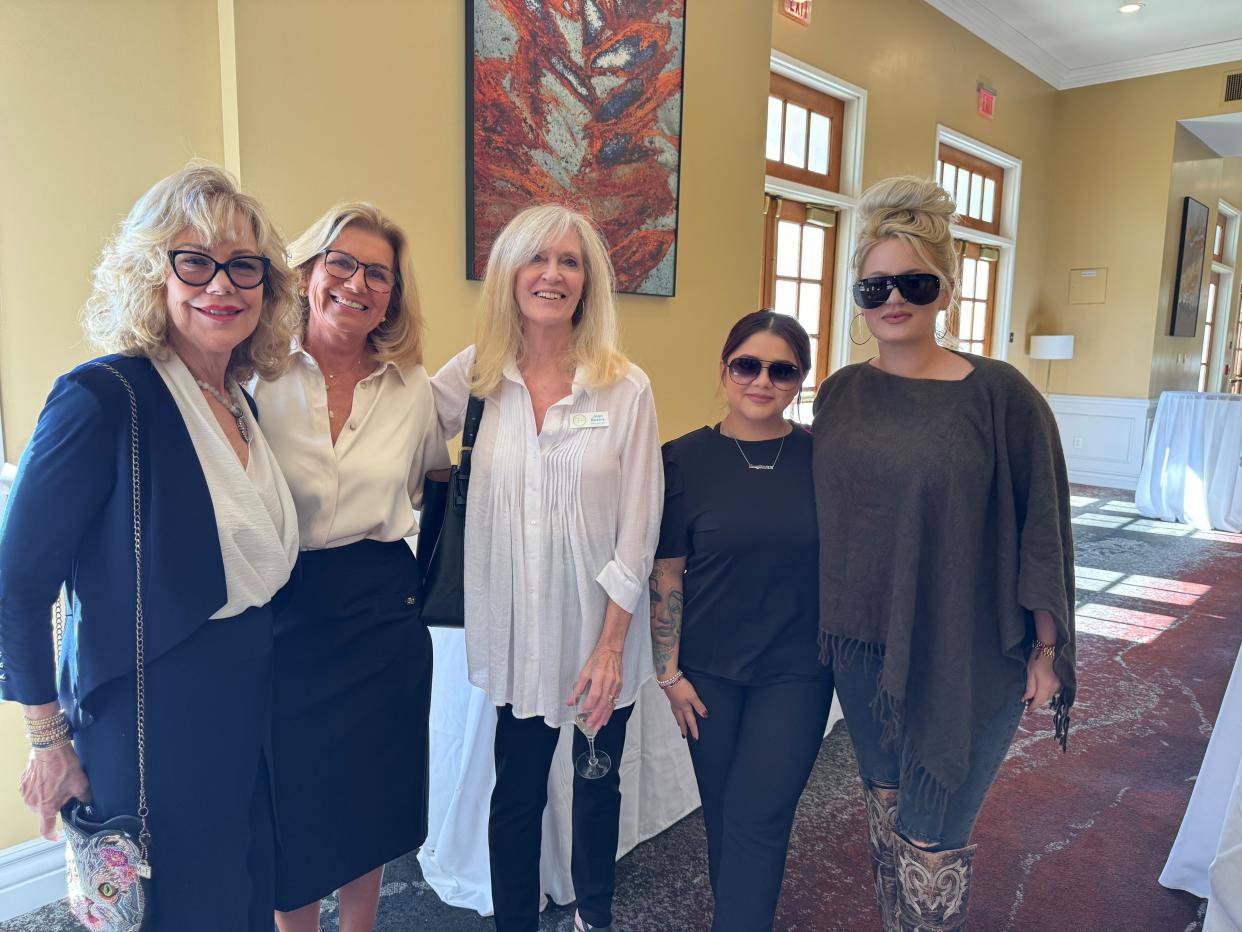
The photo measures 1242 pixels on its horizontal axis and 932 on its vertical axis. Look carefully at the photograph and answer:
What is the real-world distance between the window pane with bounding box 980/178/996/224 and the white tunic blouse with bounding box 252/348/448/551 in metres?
7.88

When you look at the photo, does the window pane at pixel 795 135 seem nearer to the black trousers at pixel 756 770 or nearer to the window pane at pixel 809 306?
the window pane at pixel 809 306

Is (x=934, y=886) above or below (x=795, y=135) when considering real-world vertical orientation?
below

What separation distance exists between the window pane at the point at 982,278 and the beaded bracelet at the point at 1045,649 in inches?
294

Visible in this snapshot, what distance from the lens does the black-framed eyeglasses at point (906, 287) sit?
137 cm

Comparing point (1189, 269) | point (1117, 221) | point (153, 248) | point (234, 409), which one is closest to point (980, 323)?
point (1117, 221)

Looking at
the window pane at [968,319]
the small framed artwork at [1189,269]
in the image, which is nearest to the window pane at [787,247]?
the window pane at [968,319]

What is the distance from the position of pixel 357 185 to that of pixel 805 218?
4087 mm

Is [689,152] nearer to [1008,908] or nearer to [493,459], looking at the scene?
[493,459]

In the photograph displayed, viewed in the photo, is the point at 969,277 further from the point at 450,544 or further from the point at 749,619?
the point at 450,544

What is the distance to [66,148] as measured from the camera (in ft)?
6.04

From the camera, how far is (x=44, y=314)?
73.7 inches

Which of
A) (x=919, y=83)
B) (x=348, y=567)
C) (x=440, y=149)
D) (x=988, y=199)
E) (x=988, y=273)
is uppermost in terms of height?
(x=919, y=83)

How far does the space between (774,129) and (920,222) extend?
174 inches

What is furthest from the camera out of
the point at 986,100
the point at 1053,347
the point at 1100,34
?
the point at 1053,347
